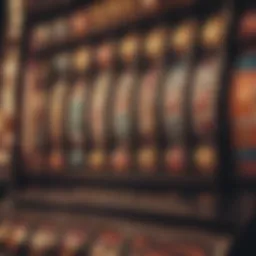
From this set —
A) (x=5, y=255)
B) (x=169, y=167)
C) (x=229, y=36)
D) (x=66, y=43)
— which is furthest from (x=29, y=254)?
(x=229, y=36)

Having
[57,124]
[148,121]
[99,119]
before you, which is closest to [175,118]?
[148,121]

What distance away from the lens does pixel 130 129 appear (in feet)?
3.64

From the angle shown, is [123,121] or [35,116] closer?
[123,121]

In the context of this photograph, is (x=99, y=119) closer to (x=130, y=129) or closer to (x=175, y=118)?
(x=130, y=129)

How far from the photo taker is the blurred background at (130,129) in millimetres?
934

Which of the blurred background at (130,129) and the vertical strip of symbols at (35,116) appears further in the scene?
the vertical strip of symbols at (35,116)

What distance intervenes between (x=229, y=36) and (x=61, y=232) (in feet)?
1.41

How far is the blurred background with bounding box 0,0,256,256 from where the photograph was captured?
3.06ft

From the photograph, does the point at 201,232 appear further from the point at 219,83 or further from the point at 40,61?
the point at 40,61

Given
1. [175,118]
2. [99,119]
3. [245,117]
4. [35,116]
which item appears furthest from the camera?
[35,116]

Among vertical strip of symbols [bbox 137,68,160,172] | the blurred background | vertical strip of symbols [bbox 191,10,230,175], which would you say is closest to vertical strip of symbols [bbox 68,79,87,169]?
the blurred background

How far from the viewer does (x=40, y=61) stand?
136cm

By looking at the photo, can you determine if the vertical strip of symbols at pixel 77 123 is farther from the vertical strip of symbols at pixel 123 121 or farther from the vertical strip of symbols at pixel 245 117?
the vertical strip of symbols at pixel 245 117

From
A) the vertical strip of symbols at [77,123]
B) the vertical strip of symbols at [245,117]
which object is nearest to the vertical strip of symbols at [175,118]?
the vertical strip of symbols at [245,117]
